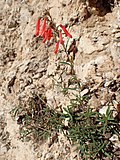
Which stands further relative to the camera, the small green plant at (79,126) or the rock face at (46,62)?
the rock face at (46,62)

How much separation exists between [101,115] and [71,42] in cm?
111

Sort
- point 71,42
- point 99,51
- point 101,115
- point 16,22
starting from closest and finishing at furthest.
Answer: point 101,115
point 99,51
point 71,42
point 16,22

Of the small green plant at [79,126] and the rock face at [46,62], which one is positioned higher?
the rock face at [46,62]

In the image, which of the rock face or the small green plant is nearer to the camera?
the small green plant

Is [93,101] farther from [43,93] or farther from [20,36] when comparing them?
[20,36]

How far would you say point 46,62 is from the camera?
14.0ft

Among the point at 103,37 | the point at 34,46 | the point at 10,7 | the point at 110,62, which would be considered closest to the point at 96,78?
the point at 110,62

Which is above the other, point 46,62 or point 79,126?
point 46,62

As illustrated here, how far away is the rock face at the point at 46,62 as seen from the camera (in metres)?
3.62

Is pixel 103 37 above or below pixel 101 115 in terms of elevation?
above

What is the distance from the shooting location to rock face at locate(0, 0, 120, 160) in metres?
3.62

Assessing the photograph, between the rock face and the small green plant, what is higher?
the rock face

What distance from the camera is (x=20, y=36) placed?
4.73 m

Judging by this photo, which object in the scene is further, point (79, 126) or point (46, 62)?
point (46, 62)
